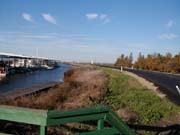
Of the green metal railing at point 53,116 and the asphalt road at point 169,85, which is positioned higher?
the green metal railing at point 53,116

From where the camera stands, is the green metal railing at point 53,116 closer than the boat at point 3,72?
Yes

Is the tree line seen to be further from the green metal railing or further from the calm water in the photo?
the green metal railing

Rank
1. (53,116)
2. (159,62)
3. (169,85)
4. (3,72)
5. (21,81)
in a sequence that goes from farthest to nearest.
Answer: (159,62), (3,72), (21,81), (169,85), (53,116)

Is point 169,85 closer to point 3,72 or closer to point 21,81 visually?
point 21,81

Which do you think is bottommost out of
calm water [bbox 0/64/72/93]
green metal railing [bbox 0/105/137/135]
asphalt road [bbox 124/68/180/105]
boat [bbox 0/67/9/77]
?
calm water [bbox 0/64/72/93]

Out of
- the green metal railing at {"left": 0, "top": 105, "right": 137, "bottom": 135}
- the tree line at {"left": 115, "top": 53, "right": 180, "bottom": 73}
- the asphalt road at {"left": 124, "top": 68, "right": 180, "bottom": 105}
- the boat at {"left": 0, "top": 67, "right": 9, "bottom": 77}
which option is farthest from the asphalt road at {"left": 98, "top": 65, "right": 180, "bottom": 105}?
the boat at {"left": 0, "top": 67, "right": 9, "bottom": 77}

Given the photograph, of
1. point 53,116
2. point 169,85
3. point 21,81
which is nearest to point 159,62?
point 21,81

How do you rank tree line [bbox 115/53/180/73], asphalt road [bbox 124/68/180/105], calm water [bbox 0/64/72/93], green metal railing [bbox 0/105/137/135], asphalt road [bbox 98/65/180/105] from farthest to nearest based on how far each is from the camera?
tree line [bbox 115/53/180/73] < calm water [bbox 0/64/72/93] < asphalt road [bbox 124/68/180/105] < asphalt road [bbox 98/65/180/105] < green metal railing [bbox 0/105/137/135]

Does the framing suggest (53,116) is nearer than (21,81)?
Yes

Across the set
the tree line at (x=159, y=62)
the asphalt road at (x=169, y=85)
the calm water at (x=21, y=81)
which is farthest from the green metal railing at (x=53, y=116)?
the tree line at (x=159, y=62)

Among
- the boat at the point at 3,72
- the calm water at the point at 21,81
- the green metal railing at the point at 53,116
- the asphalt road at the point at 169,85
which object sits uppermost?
the green metal railing at the point at 53,116

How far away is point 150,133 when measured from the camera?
1077cm

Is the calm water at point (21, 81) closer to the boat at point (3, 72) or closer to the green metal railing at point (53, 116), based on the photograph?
the boat at point (3, 72)

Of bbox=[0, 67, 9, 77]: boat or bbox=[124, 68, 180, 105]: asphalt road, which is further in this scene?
bbox=[0, 67, 9, 77]: boat
